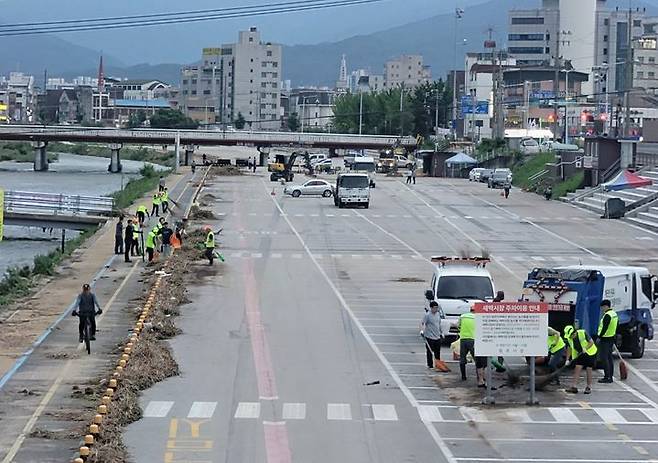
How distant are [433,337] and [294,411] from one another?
513 cm

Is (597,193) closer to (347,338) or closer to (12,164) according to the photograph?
(347,338)

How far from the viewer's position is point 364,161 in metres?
126

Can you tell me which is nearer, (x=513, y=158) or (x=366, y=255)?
(x=366, y=255)

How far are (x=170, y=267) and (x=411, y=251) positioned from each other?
11617 millimetres

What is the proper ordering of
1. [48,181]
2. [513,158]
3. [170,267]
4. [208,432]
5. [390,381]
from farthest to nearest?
[48,181]
[513,158]
[170,267]
[390,381]
[208,432]

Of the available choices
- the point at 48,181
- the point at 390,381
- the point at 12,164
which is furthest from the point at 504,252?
the point at 12,164

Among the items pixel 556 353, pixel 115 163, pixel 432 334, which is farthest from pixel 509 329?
pixel 115 163

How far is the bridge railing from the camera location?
225 ft

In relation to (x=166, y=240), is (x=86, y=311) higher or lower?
higher

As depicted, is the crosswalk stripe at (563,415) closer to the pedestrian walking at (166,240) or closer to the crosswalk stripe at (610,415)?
the crosswalk stripe at (610,415)

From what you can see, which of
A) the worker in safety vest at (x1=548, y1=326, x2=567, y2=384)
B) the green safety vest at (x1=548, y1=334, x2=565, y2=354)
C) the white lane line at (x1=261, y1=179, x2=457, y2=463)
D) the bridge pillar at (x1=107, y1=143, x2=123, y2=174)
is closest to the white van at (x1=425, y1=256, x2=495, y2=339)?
the white lane line at (x1=261, y1=179, x2=457, y2=463)

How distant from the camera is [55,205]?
69625mm

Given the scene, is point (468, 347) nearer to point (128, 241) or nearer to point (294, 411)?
point (294, 411)

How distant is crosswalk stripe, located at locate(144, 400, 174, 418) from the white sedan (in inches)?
2424
